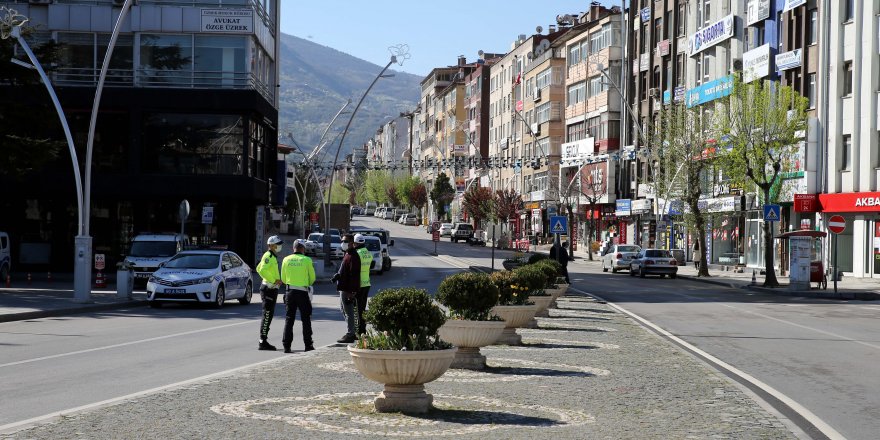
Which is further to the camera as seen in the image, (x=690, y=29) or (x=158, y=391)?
(x=690, y=29)

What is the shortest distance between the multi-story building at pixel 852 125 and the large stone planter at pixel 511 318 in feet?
112

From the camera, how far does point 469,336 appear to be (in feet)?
50.4

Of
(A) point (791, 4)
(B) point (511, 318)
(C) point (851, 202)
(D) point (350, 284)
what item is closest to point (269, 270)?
(D) point (350, 284)

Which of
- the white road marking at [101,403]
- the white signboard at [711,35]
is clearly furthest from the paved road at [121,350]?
the white signboard at [711,35]

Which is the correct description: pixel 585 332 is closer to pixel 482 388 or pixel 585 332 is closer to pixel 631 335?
pixel 631 335

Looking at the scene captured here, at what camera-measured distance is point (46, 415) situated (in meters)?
10.7

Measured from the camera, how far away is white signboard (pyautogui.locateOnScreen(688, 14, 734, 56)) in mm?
66625

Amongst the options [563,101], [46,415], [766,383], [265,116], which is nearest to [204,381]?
[46,415]

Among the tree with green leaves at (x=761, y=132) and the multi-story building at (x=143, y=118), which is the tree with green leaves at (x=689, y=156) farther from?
the multi-story building at (x=143, y=118)

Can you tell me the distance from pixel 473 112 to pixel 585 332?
408 feet

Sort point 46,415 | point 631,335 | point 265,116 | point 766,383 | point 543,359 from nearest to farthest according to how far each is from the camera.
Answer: point 46,415, point 766,383, point 543,359, point 631,335, point 265,116

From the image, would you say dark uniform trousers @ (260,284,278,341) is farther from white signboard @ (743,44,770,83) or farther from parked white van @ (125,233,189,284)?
white signboard @ (743,44,770,83)

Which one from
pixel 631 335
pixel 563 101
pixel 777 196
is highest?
pixel 563 101

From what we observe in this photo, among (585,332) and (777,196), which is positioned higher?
(777,196)
